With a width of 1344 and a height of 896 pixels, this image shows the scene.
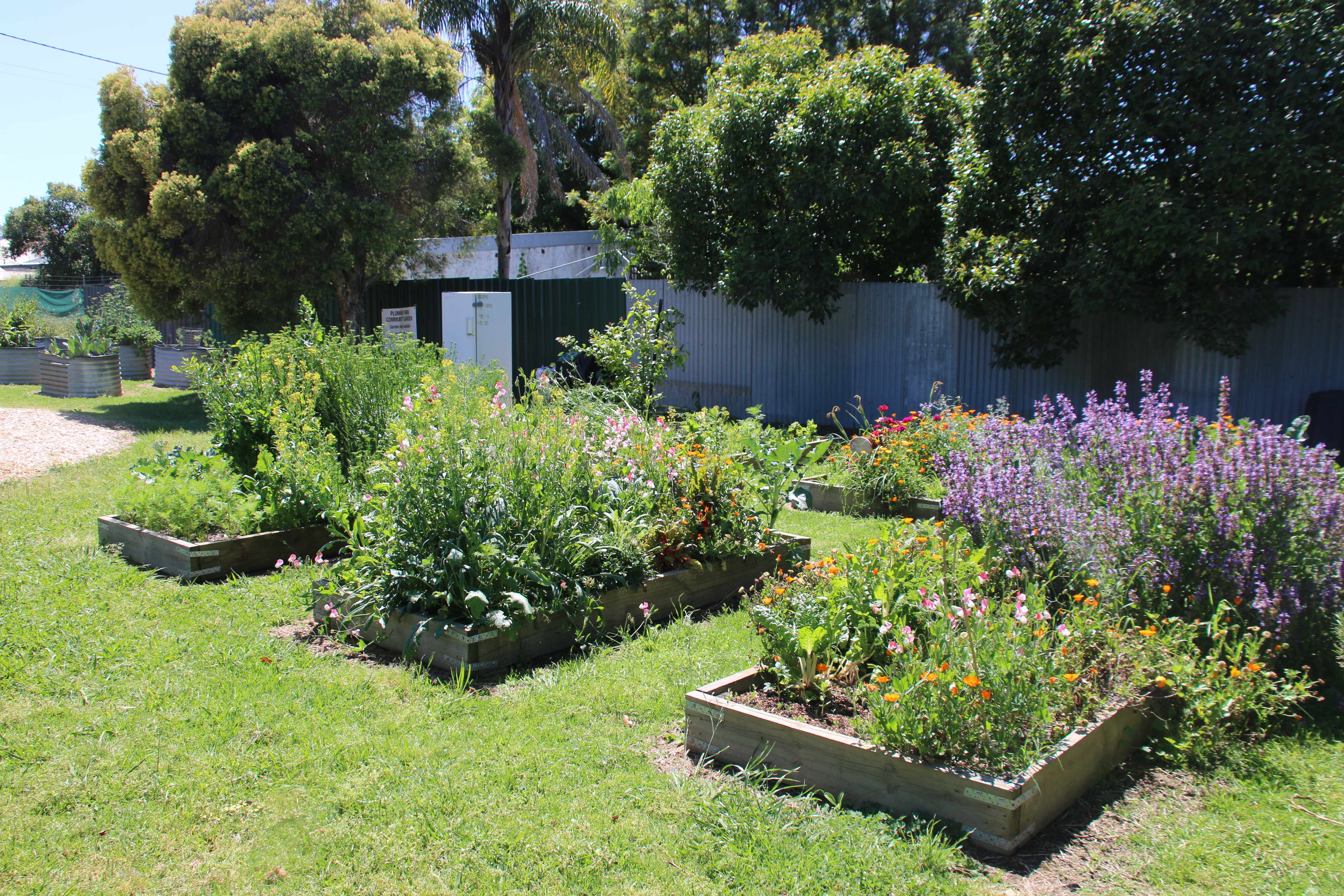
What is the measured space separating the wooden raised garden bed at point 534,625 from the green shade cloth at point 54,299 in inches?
1119

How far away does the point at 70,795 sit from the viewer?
3045 millimetres

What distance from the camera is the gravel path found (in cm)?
928

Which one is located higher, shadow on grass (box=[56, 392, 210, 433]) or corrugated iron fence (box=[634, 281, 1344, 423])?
corrugated iron fence (box=[634, 281, 1344, 423])

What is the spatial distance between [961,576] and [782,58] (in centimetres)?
1095

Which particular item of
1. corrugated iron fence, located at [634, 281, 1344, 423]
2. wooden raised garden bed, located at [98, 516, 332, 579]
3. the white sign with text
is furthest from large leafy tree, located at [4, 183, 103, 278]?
wooden raised garden bed, located at [98, 516, 332, 579]

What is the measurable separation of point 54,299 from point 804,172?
29.6 m

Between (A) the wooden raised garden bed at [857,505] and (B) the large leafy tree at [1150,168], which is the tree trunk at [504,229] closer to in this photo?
(B) the large leafy tree at [1150,168]

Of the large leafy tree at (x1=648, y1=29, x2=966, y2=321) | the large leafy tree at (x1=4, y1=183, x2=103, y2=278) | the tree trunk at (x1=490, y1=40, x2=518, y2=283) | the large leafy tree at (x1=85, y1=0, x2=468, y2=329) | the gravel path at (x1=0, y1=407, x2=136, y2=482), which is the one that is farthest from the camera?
the large leafy tree at (x1=4, y1=183, x2=103, y2=278)

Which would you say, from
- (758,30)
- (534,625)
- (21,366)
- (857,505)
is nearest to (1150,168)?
(857,505)

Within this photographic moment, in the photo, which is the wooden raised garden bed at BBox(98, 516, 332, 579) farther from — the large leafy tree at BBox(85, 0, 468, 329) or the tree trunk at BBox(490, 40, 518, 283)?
the tree trunk at BBox(490, 40, 518, 283)

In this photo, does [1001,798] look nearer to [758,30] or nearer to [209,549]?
[209,549]

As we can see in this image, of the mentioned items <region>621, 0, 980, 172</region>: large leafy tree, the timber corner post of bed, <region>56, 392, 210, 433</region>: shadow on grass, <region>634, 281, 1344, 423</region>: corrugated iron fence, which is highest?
<region>621, 0, 980, 172</region>: large leafy tree

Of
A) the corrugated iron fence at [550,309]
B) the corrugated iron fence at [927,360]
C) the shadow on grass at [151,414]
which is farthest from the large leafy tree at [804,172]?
the shadow on grass at [151,414]

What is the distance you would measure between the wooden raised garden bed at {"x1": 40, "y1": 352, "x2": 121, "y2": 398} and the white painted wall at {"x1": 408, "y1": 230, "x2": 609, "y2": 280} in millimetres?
6712
